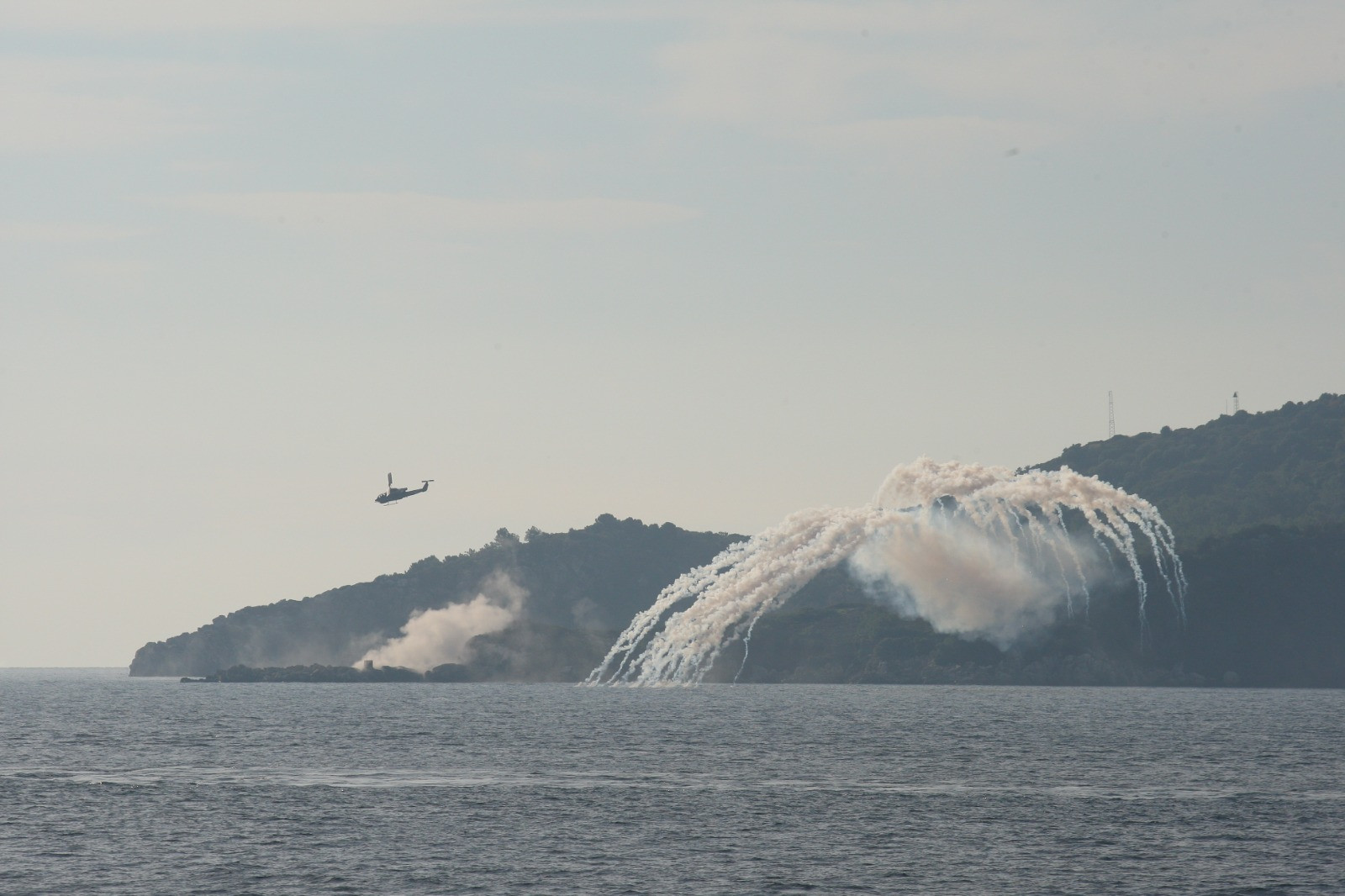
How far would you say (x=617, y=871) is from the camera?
92.4 meters

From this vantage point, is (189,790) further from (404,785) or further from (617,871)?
(617,871)

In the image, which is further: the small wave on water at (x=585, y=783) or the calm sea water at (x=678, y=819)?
the small wave on water at (x=585, y=783)

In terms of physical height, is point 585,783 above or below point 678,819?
above

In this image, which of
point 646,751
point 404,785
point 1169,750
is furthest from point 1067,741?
point 404,785

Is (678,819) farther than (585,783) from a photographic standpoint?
No

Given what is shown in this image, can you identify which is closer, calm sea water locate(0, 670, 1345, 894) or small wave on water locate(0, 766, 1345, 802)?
calm sea water locate(0, 670, 1345, 894)

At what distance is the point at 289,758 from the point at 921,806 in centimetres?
7236

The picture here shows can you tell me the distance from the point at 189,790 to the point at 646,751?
2111 inches

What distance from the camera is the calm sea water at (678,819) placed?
8994cm

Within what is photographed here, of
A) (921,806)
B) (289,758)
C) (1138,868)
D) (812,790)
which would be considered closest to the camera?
(1138,868)

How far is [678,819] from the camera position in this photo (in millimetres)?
113188

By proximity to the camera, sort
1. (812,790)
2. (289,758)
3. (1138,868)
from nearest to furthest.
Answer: (1138,868)
(812,790)
(289,758)

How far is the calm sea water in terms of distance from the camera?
89938 mm

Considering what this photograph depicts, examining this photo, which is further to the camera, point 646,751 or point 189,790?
point 646,751
